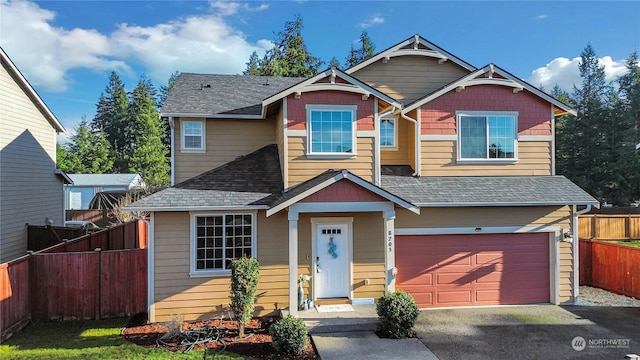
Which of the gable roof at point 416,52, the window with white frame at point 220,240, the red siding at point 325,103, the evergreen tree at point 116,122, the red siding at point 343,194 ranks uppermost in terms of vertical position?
the evergreen tree at point 116,122

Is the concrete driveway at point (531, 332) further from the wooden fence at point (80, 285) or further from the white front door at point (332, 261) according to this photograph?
the wooden fence at point (80, 285)

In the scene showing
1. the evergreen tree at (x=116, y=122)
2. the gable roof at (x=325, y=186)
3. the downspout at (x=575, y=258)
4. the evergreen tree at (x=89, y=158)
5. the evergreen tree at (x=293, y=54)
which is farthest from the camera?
the evergreen tree at (x=116, y=122)

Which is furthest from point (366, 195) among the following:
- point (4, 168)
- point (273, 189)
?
point (4, 168)

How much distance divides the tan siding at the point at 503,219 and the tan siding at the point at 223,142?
4.85 meters

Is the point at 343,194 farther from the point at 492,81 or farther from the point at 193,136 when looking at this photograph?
the point at 492,81

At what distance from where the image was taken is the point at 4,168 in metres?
13.4

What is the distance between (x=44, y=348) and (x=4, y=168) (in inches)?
350

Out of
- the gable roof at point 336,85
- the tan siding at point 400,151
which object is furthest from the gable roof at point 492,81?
the gable roof at point 336,85

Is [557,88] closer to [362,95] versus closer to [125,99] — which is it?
[362,95]

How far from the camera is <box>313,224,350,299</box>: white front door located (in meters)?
10.3

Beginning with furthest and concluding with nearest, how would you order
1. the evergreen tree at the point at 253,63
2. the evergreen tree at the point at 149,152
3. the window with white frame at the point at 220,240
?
the evergreen tree at the point at 149,152 < the evergreen tree at the point at 253,63 < the window with white frame at the point at 220,240

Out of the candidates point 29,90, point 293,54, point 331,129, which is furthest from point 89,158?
point 331,129

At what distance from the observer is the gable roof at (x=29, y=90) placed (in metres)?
13.6

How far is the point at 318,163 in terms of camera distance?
406 inches
